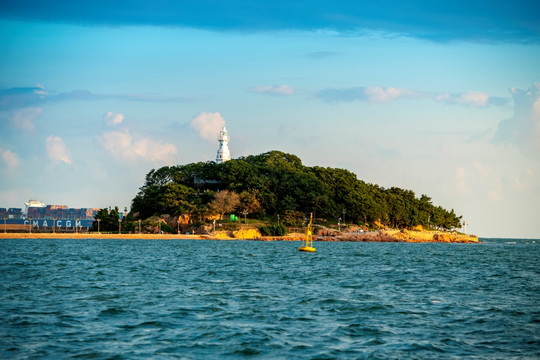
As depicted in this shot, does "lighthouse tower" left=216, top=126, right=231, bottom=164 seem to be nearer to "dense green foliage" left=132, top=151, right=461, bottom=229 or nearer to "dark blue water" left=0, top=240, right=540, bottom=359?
"dense green foliage" left=132, top=151, right=461, bottom=229

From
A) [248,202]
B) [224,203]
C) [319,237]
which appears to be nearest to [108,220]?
[224,203]

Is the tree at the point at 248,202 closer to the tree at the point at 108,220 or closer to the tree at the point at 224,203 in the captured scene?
the tree at the point at 224,203

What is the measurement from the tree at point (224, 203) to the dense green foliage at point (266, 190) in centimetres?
128

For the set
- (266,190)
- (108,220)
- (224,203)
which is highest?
(266,190)

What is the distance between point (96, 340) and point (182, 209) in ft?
336

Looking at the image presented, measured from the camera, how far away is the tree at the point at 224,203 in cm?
12338

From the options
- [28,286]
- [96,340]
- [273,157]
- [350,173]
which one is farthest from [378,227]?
[96,340]

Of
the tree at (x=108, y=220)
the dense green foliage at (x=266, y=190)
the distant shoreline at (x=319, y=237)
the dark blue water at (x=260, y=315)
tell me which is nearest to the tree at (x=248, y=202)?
the dense green foliage at (x=266, y=190)

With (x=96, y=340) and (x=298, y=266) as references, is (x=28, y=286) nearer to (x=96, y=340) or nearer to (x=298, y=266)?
(x=96, y=340)

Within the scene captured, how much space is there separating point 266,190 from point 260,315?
347ft

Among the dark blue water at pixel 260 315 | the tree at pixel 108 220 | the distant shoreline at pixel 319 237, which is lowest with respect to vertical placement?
the dark blue water at pixel 260 315

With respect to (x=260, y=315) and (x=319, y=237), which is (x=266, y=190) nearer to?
(x=319, y=237)

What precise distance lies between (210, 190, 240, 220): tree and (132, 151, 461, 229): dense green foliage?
1.28m

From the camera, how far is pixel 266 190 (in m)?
130
